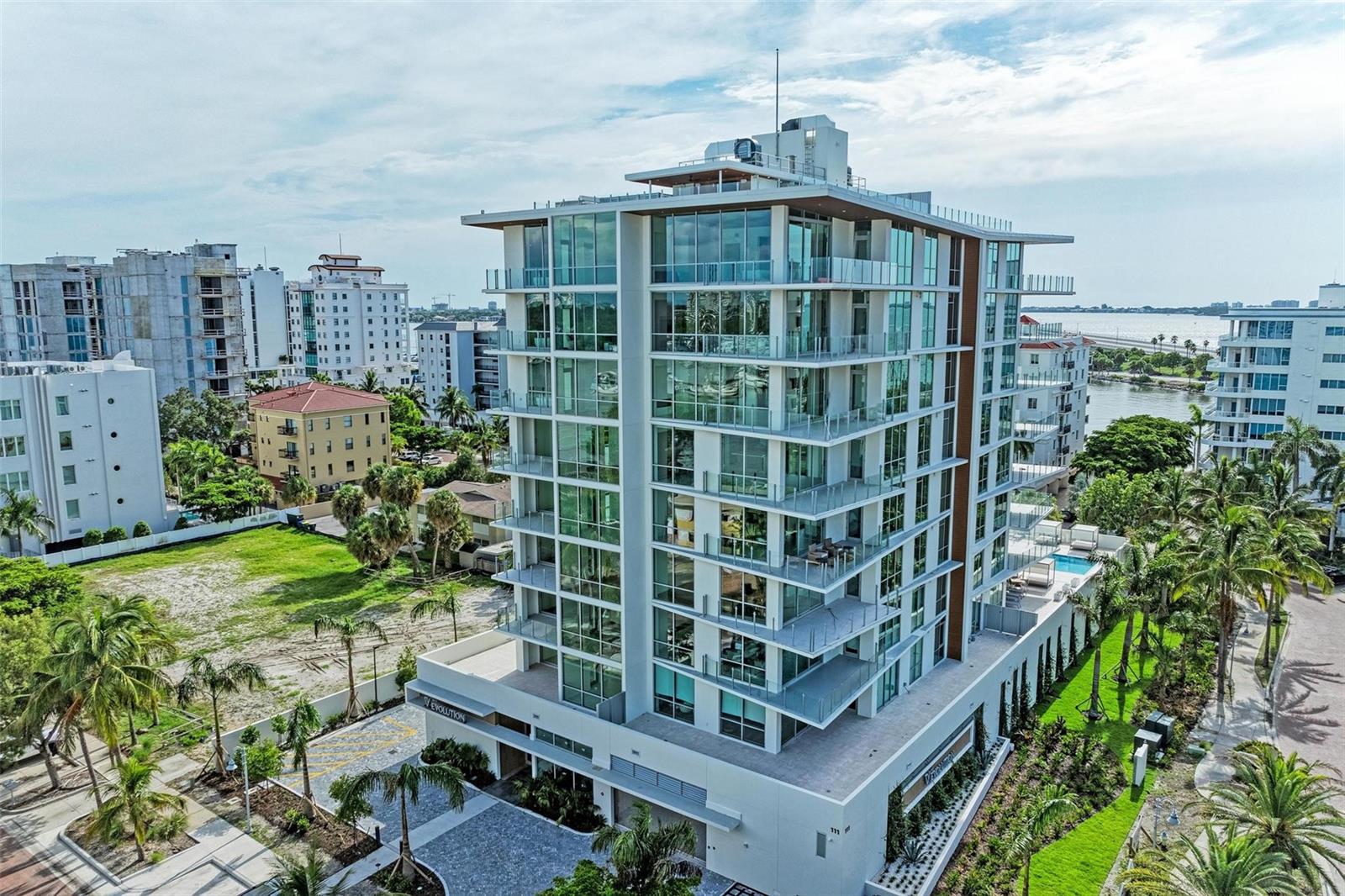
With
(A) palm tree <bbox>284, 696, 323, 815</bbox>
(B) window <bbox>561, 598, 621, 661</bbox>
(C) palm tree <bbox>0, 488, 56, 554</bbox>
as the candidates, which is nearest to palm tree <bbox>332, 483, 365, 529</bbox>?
(C) palm tree <bbox>0, 488, 56, 554</bbox>

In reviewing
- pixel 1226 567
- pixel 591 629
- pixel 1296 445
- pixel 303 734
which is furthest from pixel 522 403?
pixel 1296 445

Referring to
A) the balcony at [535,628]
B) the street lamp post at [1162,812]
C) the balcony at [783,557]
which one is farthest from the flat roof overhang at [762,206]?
the street lamp post at [1162,812]

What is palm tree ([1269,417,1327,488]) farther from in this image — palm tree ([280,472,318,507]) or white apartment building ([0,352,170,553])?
white apartment building ([0,352,170,553])

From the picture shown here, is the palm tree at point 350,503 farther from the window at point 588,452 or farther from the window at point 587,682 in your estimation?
the window at point 588,452

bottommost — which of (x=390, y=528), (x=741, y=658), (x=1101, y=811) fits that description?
(x=1101, y=811)

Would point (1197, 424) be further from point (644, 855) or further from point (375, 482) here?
point (644, 855)

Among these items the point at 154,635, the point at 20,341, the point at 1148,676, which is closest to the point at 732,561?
the point at 154,635
